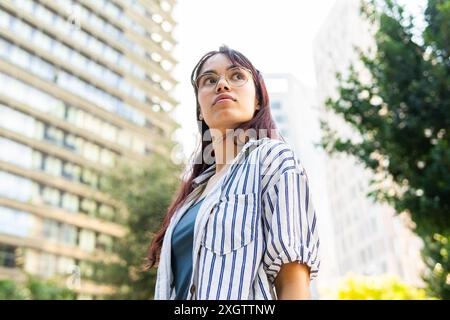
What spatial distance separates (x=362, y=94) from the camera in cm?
921

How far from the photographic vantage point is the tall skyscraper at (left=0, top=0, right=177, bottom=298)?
33.8 meters

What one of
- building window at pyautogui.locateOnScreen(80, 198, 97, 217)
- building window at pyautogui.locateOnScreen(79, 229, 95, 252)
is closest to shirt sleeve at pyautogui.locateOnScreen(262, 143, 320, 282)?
building window at pyautogui.locateOnScreen(80, 198, 97, 217)

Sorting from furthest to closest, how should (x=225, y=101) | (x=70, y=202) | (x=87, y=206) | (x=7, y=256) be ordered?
(x=87, y=206)
(x=70, y=202)
(x=7, y=256)
(x=225, y=101)

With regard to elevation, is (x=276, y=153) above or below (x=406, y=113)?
below

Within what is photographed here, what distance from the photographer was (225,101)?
1684mm

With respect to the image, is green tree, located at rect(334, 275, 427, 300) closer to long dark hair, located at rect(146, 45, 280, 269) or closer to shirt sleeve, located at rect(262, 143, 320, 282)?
long dark hair, located at rect(146, 45, 280, 269)

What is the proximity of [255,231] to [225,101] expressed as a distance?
53cm

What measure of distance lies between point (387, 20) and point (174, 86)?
39.2 m

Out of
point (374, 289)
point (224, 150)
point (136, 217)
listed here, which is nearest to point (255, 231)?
point (224, 150)

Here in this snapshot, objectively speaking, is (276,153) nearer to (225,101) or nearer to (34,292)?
(225,101)

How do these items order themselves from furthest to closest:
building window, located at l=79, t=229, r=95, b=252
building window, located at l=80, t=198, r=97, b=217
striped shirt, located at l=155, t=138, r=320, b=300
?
building window, located at l=80, t=198, r=97, b=217 → building window, located at l=79, t=229, r=95, b=252 → striped shirt, located at l=155, t=138, r=320, b=300

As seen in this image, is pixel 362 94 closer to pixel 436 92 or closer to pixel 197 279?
pixel 436 92

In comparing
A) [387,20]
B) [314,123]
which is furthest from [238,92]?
[314,123]

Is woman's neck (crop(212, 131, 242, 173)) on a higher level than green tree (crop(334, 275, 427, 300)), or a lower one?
lower
